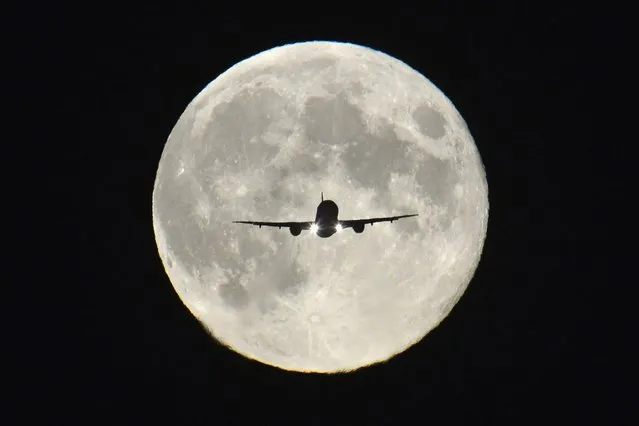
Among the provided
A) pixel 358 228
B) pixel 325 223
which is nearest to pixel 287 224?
pixel 325 223

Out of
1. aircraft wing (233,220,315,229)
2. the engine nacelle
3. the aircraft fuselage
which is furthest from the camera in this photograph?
the engine nacelle

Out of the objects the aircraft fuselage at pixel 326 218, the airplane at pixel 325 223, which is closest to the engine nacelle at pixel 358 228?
the airplane at pixel 325 223

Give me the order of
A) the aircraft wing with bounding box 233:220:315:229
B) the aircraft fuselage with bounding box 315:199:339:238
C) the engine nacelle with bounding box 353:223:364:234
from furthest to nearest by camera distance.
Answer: the engine nacelle with bounding box 353:223:364:234 < the aircraft wing with bounding box 233:220:315:229 < the aircraft fuselage with bounding box 315:199:339:238

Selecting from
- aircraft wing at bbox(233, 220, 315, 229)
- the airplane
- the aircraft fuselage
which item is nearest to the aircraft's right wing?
the airplane

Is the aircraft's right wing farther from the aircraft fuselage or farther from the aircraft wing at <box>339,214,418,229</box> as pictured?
the aircraft fuselage

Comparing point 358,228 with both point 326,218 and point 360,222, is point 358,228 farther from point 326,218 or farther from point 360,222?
point 326,218

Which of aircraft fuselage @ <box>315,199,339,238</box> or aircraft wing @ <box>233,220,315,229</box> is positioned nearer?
aircraft fuselage @ <box>315,199,339,238</box>

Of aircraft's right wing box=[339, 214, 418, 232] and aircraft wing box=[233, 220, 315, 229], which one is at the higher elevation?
aircraft's right wing box=[339, 214, 418, 232]

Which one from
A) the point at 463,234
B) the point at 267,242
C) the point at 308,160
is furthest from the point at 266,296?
the point at 463,234

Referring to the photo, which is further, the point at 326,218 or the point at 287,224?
the point at 287,224

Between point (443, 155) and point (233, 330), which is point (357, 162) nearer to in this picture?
point (443, 155)

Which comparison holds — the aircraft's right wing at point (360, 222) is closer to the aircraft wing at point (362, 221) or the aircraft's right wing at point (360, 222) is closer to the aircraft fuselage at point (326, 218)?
the aircraft wing at point (362, 221)
